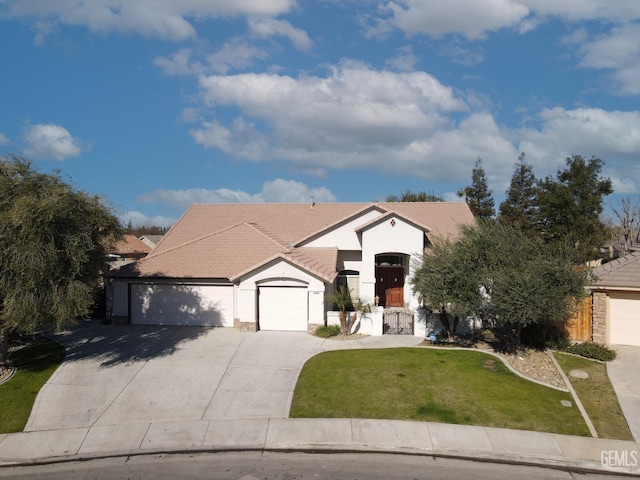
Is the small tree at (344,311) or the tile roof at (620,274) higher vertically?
the tile roof at (620,274)

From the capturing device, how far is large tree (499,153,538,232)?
1475 inches

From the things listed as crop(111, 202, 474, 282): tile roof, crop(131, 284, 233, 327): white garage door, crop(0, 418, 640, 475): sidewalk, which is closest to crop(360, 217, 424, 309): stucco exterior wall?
crop(111, 202, 474, 282): tile roof

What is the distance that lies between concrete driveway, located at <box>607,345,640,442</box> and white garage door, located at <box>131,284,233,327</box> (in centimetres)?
1565

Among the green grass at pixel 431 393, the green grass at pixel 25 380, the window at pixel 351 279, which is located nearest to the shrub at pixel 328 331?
the green grass at pixel 431 393

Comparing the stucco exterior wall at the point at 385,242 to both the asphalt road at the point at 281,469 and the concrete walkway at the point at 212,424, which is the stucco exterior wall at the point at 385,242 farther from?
the asphalt road at the point at 281,469

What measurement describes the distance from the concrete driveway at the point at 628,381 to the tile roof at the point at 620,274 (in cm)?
248

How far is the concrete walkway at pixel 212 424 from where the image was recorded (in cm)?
1109

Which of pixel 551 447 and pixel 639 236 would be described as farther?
pixel 639 236

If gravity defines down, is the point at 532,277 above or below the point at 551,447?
above

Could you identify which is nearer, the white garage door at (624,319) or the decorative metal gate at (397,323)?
the white garage door at (624,319)

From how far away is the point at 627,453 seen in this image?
1084cm

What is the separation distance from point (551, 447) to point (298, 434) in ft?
20.3

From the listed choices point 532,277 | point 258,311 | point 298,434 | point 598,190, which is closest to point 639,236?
point 598,190

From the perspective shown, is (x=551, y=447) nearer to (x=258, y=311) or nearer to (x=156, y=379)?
(x=156, y=379)
